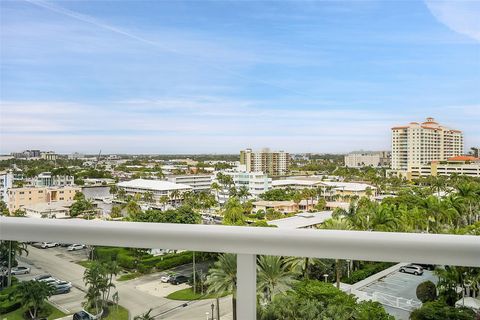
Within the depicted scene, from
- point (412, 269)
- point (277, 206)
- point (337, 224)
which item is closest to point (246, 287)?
point (412, 269)

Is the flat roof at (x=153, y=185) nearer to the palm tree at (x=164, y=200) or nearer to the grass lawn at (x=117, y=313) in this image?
the palm tree at (x=164, y=200)

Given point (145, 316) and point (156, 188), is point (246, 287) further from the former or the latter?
point (156, 188)

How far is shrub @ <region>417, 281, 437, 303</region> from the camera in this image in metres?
1.26

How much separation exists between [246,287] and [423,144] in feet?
4.80

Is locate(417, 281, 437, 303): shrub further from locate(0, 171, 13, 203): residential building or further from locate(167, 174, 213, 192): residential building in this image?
locate(0, 171, 13, 203): residential building

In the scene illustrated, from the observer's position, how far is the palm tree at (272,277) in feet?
4.36

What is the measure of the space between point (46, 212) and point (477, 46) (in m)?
2.41

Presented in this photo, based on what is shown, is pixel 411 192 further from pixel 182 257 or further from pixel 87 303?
pixel 87 303

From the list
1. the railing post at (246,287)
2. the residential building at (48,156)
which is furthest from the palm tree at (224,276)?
the residential building at (48,156)

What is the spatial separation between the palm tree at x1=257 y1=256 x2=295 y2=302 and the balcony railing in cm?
2

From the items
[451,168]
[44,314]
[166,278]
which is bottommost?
[44,314]

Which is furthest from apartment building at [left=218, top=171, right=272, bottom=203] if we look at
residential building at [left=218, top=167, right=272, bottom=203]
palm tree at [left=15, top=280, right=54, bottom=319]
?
palm tree at [left=15, top=280, right=54, bottom=319]

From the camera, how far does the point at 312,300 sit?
4.44 feet

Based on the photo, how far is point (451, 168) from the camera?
238 cm
